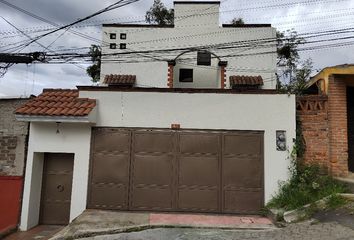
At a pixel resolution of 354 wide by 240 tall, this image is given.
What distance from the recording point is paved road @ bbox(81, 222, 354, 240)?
6.61 metres

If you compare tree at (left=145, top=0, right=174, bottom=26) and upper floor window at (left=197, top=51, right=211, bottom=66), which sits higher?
tree at (left=145, top=0, right=174, bottom=26)

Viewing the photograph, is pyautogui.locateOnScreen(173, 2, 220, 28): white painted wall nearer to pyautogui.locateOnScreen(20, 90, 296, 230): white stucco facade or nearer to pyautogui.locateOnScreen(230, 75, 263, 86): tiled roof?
pyautogui.locateOnScreen(230, 75, 263, 86): tiled roof

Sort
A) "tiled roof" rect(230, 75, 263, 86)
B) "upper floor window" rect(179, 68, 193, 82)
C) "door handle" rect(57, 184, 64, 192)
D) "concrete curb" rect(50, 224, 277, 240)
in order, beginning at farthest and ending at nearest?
"upper floor window" rect(179, 68, 193, 82) → "tiled roof" rect(230, 75, 263, 86) → "door handle" rect(57, 184, 64, 192) → "concrete curb" rect(50, 224, 277, 240)

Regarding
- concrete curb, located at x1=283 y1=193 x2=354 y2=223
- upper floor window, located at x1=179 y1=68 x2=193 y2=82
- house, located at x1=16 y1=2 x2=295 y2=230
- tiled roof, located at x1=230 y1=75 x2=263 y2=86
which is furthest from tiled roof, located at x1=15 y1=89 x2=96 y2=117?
upper floor window, located at x1=179 y1=68 x2=193 y2=82

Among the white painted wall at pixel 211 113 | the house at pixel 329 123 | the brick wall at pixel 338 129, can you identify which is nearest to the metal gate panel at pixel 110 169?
the white painted wall at pixel 211 113

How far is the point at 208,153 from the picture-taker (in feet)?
32.0

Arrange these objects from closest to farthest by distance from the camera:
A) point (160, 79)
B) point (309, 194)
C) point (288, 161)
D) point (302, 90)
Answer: point (309, 194)
point (288, 161)
point (302, 90)
point (160, 79)

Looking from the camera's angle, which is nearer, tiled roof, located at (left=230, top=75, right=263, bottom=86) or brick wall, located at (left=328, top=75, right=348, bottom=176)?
brick wall, located at (left=328, top=75, right=348, bottom=176)

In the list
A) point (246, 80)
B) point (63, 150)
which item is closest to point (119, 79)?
point (246, 80)

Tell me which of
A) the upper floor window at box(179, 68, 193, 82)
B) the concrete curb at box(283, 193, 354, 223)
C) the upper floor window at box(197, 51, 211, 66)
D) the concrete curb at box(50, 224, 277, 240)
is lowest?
the concrete curb at box(50, 224, 277, 240)

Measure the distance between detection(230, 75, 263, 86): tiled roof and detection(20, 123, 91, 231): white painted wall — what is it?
9646 millimetres

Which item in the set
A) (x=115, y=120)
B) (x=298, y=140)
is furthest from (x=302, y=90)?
(x=115, y=120)

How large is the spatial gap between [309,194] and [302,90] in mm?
5009

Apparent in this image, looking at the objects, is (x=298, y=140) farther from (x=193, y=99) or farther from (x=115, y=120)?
(x=115, y=120)
